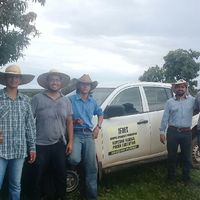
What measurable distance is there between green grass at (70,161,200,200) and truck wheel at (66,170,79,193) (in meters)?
0.14

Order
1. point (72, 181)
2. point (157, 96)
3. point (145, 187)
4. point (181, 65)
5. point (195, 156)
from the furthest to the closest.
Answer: point (181, 65) < point (195, 156) < point (157, 96) < point (145, 187) < point (72, 181)

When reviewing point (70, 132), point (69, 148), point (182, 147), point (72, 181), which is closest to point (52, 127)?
point (70, 132)

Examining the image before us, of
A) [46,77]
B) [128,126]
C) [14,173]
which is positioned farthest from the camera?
[128,126]

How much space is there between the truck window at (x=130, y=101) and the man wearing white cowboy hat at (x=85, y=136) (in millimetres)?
996

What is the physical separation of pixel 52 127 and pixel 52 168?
1.79ft

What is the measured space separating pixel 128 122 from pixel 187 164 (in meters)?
1.31

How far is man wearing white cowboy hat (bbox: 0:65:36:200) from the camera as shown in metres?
4.44

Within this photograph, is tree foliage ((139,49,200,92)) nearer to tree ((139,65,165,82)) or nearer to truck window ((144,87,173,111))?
tree ((139,65,165,82))

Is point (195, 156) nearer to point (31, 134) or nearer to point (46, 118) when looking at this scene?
point (46, 118)

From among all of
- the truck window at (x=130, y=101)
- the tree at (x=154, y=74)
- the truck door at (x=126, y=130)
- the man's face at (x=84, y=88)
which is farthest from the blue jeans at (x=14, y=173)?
the tree at (x=154, y=74)

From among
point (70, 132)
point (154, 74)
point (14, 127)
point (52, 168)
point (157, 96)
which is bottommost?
point (52, 168)

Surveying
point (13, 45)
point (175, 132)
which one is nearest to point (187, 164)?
point (175, 132)

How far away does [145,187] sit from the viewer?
661 cm

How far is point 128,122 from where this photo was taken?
252 inches
